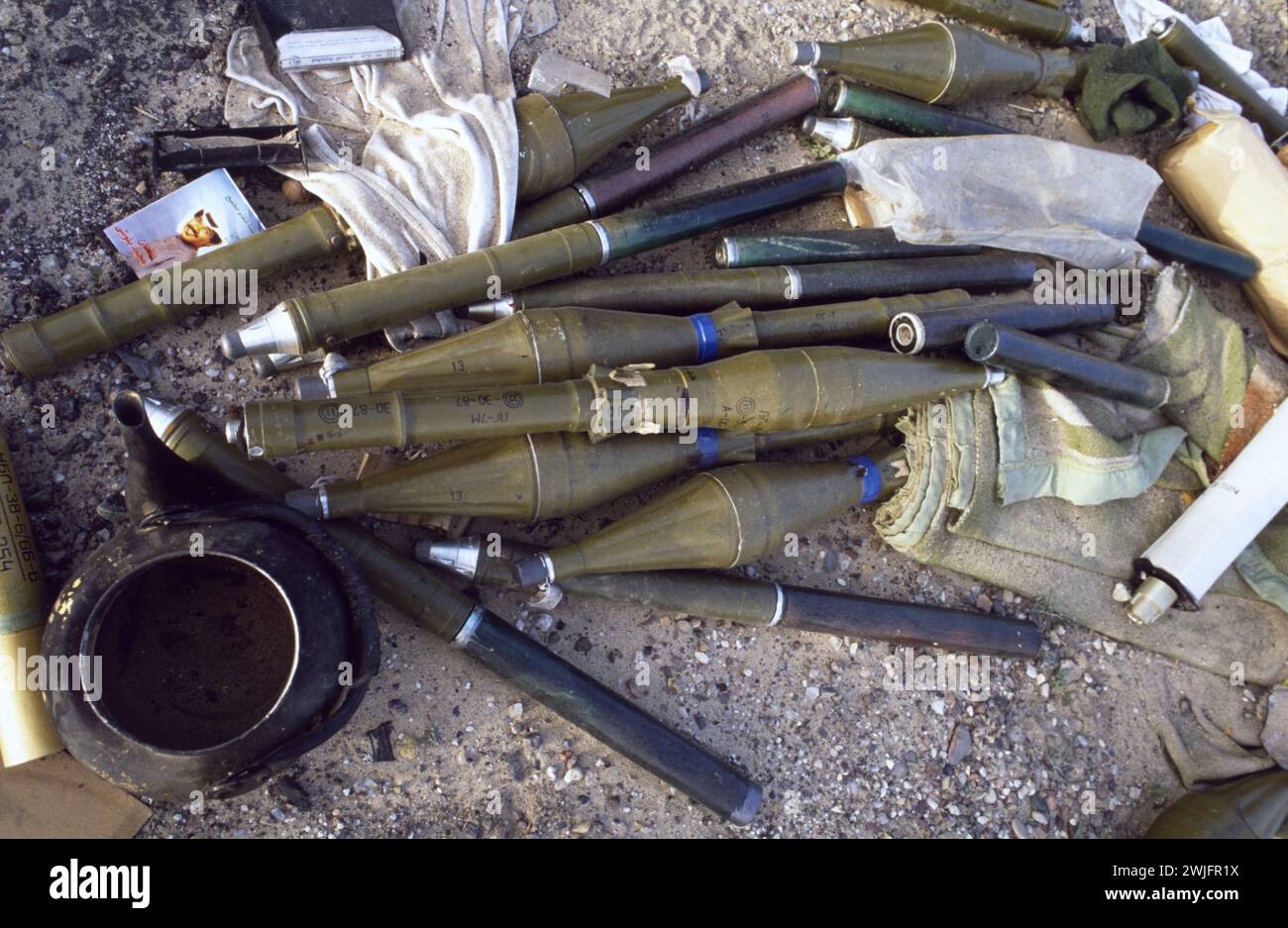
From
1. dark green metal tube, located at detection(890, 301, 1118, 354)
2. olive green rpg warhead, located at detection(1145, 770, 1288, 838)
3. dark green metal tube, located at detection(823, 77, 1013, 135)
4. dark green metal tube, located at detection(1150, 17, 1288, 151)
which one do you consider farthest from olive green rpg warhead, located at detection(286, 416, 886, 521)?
dark green metal tube, located at detection(1150, 17, 1288, 151)

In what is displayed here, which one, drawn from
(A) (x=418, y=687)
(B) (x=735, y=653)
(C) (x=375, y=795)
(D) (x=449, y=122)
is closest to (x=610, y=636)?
(B) (x=735, y=653)

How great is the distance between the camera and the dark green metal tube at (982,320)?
9.90 feet

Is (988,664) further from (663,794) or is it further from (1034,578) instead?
(663,794)

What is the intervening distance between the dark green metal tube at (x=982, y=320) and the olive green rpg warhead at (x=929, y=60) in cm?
101

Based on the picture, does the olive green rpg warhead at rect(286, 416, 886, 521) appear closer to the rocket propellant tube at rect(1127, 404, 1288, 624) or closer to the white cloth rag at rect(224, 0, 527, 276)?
the white cloth rag at rect(224, 0, 527, 276)

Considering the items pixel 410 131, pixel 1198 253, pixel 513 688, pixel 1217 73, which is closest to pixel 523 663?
pixel 513 688

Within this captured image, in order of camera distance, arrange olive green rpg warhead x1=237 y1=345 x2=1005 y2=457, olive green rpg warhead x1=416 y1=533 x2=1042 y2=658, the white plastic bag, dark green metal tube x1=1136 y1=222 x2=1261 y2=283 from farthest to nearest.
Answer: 1. dark green metal tube x1=1136 y1=222 x2=1261 y2=283
2. the white plastic bag
3. olive green rpg warhead x1=416 y1=533 x2=1042 y2=658
4. olive green rpg warhead x1=237 y1=345 x2=1005 y2=457

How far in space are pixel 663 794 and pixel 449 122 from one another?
2.31 meters

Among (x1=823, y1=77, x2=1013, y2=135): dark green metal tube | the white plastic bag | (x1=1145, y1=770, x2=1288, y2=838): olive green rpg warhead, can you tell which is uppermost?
(x1=823, y1=77, x2=1013, y2=135): dark green metal tube

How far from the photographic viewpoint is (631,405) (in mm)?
2645

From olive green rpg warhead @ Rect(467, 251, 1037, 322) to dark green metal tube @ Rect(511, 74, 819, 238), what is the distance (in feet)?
0.92

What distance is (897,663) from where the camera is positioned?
318 cm

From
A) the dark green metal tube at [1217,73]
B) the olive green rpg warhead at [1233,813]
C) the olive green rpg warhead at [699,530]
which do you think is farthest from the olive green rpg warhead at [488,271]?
the olive green rpg warhead at [1233,813]

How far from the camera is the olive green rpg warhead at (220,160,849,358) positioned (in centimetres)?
272
